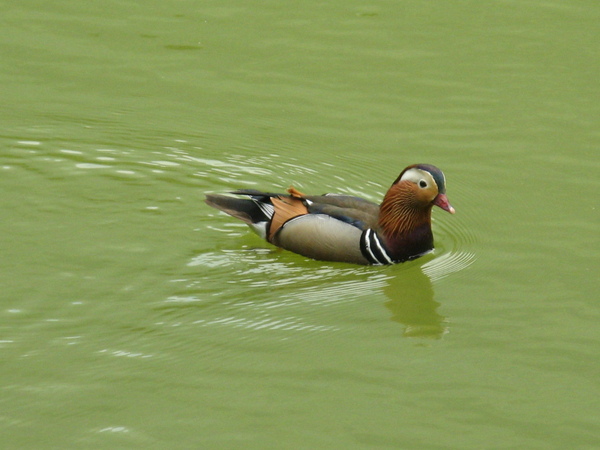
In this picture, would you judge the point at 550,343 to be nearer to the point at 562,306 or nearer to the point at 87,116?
the point at 562,306

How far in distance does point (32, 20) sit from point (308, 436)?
10255mm

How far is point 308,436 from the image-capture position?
21.2ft

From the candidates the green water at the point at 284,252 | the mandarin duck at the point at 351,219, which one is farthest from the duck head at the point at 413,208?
the green water at the point at 284,252

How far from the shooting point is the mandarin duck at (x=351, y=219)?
980 centimetres

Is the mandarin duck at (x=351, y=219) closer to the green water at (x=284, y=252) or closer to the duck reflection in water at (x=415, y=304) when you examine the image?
the green water at (x=284, y=252)

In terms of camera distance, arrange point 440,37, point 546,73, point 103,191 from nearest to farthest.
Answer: point 103,191, point 546,73, point 440,37

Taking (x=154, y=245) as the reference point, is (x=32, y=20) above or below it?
above

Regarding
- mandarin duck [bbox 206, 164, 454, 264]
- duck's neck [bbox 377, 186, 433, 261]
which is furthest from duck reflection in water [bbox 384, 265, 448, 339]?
mandarin duck [bbox 206, 164, 454, 264]

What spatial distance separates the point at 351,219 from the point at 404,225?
1.62 ft

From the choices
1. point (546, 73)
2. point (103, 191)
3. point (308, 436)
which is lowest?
point (308, 436)

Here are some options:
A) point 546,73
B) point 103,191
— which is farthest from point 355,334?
point 546,73

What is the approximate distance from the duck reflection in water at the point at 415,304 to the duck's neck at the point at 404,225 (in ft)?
0.72

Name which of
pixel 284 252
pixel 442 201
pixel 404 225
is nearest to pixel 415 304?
pixel 404 225

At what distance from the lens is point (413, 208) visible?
9938 millimetres
